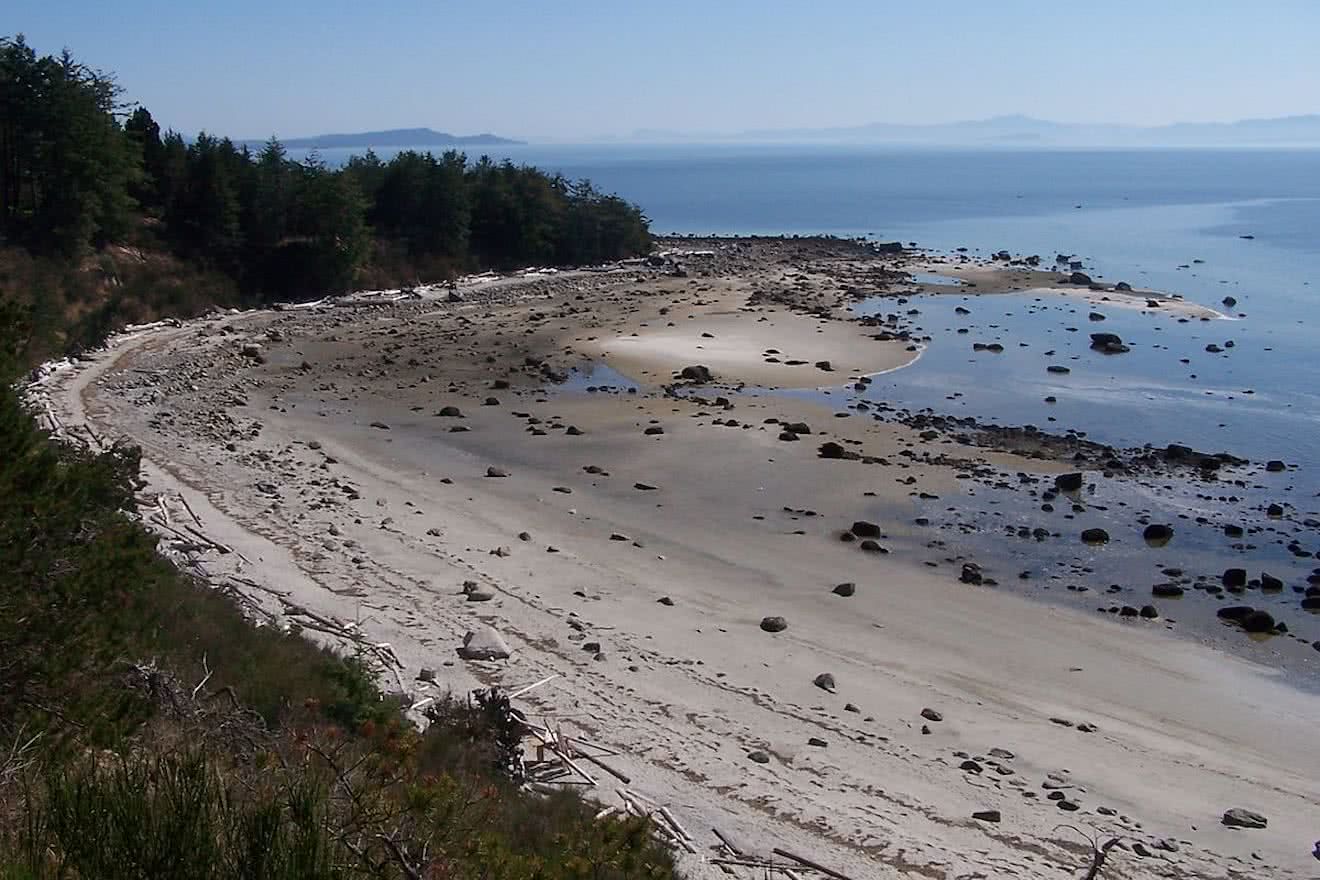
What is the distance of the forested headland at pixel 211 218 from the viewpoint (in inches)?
1358

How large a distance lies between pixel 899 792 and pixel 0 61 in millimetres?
36310

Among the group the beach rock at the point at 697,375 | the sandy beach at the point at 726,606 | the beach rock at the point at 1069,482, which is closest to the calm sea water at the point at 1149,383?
the beach rock at the point at 1069,482

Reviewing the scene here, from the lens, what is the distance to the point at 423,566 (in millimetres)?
16266

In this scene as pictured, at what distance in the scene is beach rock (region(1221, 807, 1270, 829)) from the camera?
35.6 ft

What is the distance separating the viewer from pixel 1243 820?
10.9m

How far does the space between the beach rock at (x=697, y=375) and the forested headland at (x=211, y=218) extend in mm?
16886

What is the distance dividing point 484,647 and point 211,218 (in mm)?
34101

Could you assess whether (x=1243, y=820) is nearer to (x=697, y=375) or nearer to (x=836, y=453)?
(x=836, y=453)

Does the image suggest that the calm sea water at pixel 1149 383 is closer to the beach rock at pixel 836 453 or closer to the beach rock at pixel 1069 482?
the beach rock at pixel 1069 482

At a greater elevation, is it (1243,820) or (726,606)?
(726,606)

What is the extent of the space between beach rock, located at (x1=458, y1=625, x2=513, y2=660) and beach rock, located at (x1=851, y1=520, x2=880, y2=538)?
8656 millimetres

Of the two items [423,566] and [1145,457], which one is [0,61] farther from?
[1145,457]

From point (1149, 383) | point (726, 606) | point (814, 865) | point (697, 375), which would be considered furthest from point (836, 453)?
point (814, 865)

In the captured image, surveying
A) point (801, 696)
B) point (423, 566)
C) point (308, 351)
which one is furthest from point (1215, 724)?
point (308, 351)
